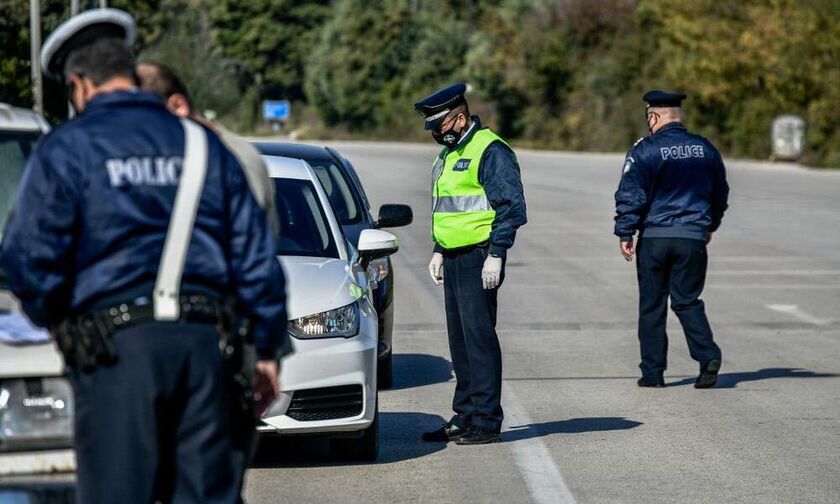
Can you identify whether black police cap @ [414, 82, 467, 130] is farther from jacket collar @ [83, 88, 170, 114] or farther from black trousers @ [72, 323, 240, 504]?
black trousers @ [72, 323, 240, 504]

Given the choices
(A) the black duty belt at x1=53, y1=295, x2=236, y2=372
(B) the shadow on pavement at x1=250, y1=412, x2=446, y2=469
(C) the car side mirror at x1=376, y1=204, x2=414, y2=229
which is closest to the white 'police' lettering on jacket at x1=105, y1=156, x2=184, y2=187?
(A) the black duty belt at x1=53, y1=295, x2=236, y2=372

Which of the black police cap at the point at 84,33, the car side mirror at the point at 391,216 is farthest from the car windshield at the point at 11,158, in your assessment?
the car side mirror at the point at 391,216

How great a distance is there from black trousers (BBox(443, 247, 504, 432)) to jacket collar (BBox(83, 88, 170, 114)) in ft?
14.0

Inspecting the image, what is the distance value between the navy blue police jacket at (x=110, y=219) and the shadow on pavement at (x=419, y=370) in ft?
20.5

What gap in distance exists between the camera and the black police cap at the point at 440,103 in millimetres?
8237

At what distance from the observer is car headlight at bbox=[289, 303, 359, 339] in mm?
7445

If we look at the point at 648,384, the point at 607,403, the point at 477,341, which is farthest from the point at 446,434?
the point at 648,384

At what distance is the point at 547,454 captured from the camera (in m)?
8.07

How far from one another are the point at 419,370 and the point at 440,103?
10.9ft

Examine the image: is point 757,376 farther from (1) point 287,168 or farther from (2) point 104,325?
(2) point 104,325

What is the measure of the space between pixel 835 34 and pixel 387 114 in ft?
A: 143

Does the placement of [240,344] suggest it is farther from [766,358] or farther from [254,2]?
[254,2]

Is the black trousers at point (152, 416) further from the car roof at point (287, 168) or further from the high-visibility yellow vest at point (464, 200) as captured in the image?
the car roof at point (287, 168)

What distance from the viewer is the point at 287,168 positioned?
30.3 feet
